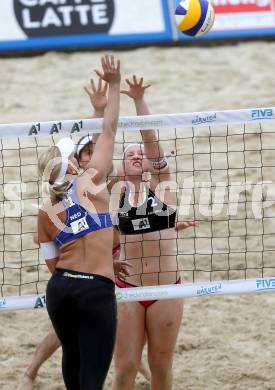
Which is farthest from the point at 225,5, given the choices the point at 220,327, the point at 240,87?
the point at 220,327

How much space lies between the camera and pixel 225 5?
10.5m

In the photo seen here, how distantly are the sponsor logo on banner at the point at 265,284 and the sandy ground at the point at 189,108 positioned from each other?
2.34 feet

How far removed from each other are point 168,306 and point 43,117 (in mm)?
4507

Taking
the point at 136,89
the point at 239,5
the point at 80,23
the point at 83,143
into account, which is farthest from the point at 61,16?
the point at 136,89

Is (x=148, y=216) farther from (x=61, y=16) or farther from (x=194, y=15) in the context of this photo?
(x=61, y=16)

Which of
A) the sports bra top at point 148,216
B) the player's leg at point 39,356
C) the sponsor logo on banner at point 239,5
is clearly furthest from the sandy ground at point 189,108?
the sports bra top at point 148,216

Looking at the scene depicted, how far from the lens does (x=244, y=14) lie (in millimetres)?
10625

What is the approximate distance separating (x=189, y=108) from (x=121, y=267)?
455cm

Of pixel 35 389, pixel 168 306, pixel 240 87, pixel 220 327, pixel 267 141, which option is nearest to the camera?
pixel 168 306

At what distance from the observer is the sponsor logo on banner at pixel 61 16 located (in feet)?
34.1

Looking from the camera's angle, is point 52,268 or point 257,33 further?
point 257,33

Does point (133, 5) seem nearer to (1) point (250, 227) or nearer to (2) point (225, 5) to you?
(2) point (225, 5)

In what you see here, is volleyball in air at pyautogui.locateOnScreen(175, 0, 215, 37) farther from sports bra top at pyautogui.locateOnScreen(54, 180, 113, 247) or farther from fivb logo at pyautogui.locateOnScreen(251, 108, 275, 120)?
sports bra top at pyautogui.locateOnScreen(54, 180, 113, 247)

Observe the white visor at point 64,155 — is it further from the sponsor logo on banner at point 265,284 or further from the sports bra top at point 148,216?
the sponsor logo on banner at point 265,284
